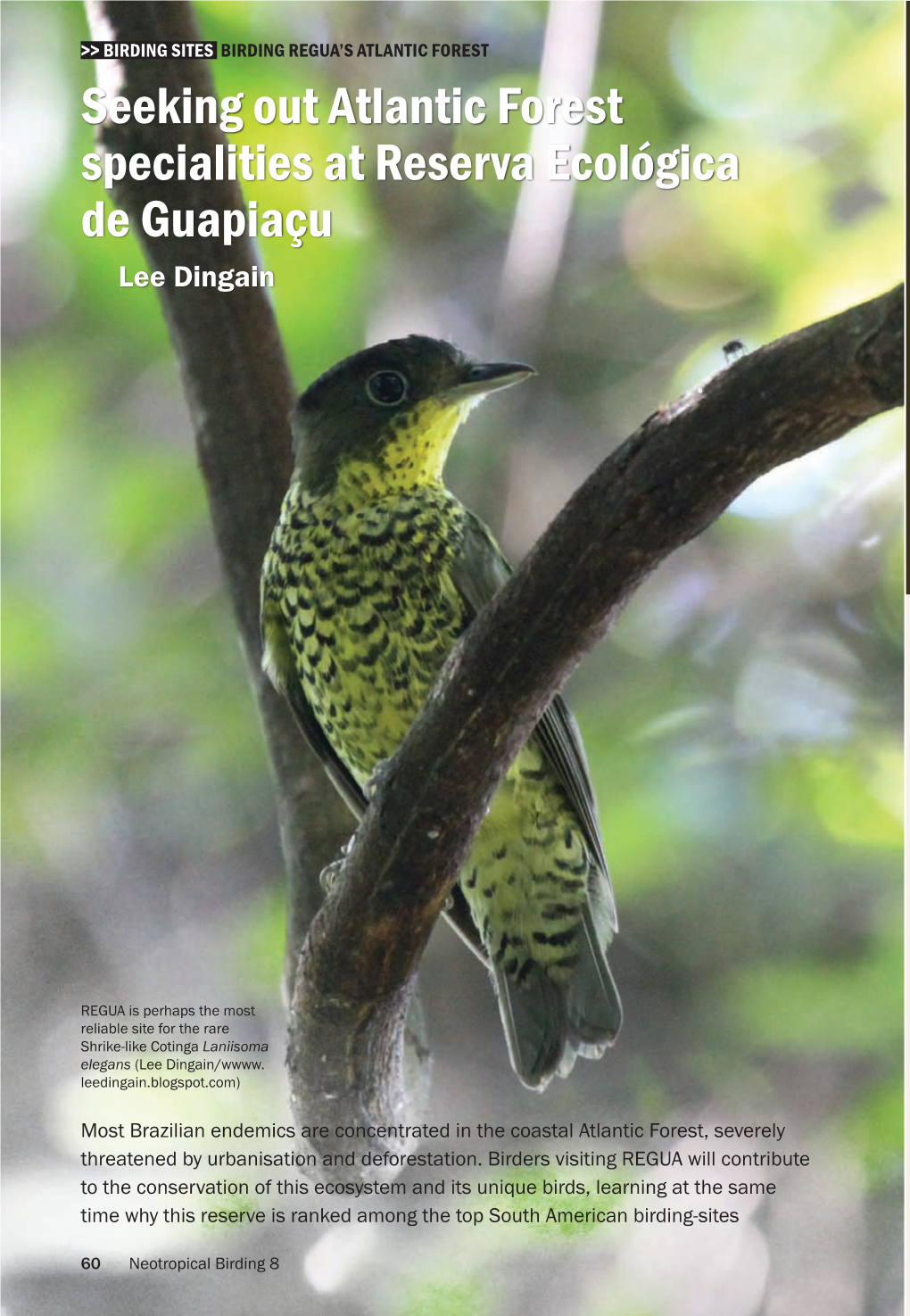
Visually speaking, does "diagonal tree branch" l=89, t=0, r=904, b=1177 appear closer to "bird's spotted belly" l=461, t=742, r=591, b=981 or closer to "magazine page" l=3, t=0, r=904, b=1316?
"magazine page" l=3, t=0, r=904, b=1316

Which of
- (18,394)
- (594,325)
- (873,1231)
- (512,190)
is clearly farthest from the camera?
(594,325)

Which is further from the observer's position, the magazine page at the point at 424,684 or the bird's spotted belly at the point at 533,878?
the bird's spotted belly at the point at 533,878

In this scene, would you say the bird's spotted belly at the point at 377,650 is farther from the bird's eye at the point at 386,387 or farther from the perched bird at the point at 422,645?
the bird's eye at the point at 386,387

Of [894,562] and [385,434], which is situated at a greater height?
[385,434]

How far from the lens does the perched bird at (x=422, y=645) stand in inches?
94.0

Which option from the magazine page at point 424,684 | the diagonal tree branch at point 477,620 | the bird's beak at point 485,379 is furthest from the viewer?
the bird's beak at point 485,379

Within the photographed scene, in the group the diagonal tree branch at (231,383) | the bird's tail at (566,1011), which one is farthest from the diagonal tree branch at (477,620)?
the bird's tail at (566,1011)

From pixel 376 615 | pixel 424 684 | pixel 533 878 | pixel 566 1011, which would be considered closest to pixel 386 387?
pixel 376 615

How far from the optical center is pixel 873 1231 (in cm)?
228

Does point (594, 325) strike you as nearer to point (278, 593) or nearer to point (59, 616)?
point (278, 593)

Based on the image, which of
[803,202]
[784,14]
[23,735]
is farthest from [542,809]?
[784,14]

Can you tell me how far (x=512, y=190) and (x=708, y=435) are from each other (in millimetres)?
1413

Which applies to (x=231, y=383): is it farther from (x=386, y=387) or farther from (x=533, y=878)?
(x=533, y=878)

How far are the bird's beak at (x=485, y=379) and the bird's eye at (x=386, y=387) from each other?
10 centimetres
